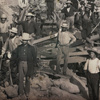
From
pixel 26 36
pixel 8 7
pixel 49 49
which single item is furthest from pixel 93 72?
pixel 8 7

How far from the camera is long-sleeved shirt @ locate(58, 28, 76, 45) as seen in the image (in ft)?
18.5

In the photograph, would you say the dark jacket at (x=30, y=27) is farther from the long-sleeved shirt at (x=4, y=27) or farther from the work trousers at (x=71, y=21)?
the work trousers at (x=71, y=21)

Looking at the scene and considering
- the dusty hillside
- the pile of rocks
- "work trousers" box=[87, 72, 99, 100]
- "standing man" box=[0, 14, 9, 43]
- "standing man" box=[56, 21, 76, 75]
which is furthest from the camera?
the dusty hillside

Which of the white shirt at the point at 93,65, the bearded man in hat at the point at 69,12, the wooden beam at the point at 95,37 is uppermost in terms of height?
the bearded man in hat at the point at 69,12

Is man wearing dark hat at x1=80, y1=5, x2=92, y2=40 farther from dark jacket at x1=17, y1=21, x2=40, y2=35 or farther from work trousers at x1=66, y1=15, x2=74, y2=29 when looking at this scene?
dark jacket at x1=17, y1=21, x2=40, y2=35

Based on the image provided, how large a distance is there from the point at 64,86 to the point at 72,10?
1.76m

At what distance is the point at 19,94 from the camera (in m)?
5.65

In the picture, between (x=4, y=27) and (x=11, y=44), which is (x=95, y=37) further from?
(x=4, y=27)

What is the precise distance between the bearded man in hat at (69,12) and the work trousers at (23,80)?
1.40 m

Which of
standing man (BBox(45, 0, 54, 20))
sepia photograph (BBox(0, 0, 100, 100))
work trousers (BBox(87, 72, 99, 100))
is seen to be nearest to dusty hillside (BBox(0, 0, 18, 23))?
sepia photograph (BBox(0, 0, 100, 100))

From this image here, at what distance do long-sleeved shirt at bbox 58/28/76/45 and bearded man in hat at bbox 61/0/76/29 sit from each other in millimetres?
245

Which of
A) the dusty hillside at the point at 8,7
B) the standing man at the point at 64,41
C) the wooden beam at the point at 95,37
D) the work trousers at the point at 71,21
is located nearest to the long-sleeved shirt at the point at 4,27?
the dusty hillside at the point at 8,7

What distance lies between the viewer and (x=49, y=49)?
573 cm

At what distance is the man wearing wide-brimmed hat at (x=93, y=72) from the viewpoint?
514 centimetres
